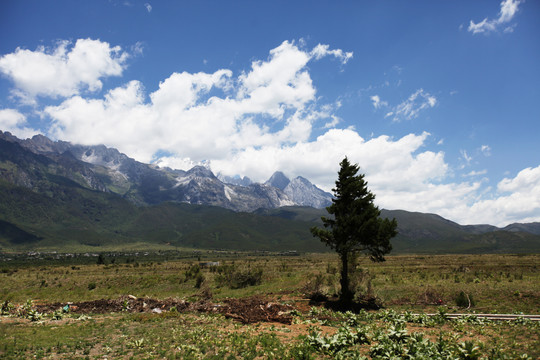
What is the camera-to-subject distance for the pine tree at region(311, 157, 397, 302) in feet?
95.7

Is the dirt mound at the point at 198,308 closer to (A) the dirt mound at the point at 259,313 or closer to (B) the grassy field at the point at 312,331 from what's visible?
(A) the dirt mound at the point at 259,313

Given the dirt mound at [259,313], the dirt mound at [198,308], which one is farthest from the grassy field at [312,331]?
the dirt mound at [198,308]

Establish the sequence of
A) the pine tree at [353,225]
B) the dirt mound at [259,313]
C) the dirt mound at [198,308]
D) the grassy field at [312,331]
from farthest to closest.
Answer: the pine tree at [353,225] < the dirt mound at [198,308] < the dirt mound at [259,313] < the grassy field at [312,331]

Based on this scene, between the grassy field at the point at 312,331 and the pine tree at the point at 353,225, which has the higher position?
the pine tree at the point at 353,225

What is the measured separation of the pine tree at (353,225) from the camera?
2917 centimetres

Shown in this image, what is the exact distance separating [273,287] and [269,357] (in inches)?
1172

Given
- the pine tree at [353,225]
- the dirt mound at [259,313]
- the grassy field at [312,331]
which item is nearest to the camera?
the grassy field at [312,331]

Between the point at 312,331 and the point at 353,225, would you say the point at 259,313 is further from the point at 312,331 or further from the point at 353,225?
the point at 353,225

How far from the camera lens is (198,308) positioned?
90.8ft

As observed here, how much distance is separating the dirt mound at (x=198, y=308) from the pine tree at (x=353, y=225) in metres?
8.07

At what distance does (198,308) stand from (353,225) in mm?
17347

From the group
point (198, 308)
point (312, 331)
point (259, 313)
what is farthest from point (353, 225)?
point (198, 308)

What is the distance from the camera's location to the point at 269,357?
13.9 m

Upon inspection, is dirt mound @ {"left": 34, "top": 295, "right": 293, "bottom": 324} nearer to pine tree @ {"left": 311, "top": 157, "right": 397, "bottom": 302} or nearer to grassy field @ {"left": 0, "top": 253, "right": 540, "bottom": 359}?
grassy field @ {"left": 0, "top": 253, "right": 540, "bottom": 359}
